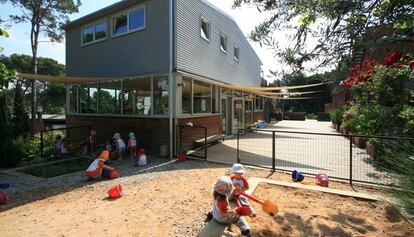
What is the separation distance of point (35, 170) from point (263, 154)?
25.0 ft

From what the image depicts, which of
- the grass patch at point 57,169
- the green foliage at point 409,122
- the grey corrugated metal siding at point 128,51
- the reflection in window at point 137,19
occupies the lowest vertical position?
the grass patch at point 57,169

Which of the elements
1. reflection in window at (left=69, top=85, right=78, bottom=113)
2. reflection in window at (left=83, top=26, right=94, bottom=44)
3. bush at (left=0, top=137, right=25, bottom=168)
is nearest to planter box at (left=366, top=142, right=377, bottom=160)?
bush at (left=0, top=137, right=25, bottom=168)

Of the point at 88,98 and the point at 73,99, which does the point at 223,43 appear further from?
the point at 73,99

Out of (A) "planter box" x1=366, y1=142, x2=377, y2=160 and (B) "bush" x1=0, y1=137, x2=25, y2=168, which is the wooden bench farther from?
(B) "bush" x1=0, y1=137, x2=25, y2=168

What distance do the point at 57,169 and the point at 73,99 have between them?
258 inches

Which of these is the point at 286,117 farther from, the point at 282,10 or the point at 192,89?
the point at 282,10

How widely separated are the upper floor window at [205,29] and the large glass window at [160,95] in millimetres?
3409

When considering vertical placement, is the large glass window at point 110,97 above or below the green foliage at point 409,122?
above

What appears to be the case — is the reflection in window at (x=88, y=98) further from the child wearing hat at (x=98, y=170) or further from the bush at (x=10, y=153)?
the child wearing hat at (x=98, y=170)

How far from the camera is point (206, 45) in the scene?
12164 mm

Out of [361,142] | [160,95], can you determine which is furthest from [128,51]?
[361,142]

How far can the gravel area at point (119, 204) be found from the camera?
12.5 feet

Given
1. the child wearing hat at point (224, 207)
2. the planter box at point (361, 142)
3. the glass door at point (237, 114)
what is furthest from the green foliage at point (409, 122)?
the glass door at point (237, 114)

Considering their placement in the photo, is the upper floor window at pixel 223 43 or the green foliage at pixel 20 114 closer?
the green foliage at pixel 20 114
